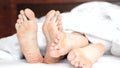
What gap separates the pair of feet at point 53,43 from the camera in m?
0.68

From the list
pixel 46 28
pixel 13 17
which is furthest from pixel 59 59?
pixel 13 17

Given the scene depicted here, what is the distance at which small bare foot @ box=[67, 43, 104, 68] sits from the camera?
0.66 metres

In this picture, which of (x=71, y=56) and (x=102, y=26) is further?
(x=102, y=26)

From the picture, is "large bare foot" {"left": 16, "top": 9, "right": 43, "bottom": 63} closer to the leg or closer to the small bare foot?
the leg

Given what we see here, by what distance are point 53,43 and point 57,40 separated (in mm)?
15

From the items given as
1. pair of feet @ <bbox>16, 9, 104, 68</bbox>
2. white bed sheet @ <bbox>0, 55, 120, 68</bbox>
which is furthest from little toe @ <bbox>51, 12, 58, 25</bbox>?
white bed sheet @ <bbox>0, 55, 120, 68</bbox>

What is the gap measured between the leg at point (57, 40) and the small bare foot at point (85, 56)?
36 millimetres

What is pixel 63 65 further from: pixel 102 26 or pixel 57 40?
pixel 102 26

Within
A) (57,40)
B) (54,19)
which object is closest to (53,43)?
(57,40)

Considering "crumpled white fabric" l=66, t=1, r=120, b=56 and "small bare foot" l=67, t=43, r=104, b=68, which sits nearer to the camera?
"small bare foot" l=67, t=43, r=104, b=68

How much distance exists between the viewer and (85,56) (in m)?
0.68

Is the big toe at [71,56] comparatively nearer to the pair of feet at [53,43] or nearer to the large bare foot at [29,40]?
the pair of feet at [53,43]

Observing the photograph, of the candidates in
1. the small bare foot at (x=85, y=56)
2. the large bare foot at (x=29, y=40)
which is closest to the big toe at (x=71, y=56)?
the small bare foot at (x=85, y=56)

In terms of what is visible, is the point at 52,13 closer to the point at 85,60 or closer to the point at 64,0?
the point at 85,60
